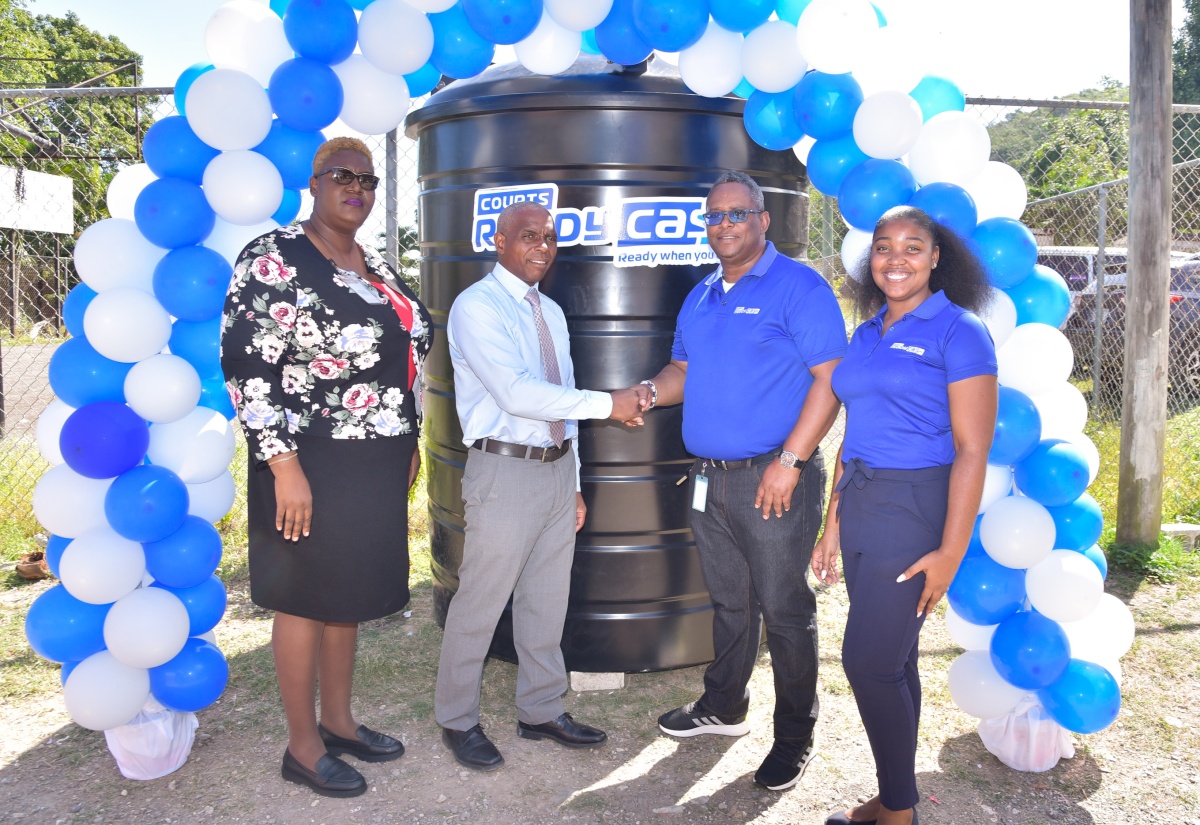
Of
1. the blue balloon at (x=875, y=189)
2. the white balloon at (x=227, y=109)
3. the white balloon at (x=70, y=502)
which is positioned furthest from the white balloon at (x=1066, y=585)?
the white balloon at (x=70, y=502)

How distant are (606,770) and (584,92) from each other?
2528 millimetres

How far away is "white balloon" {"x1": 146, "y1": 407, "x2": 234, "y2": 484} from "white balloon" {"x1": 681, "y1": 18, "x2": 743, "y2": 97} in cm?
216

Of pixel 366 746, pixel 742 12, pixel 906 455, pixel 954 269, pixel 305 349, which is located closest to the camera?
pixel 906 455

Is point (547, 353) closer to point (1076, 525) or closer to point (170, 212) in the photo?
point (170, 212)

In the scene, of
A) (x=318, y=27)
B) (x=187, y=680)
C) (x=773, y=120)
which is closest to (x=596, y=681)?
(x=187, y=680)

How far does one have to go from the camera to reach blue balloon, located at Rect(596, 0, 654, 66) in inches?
130

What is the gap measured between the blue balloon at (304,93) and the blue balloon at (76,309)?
0.95 m

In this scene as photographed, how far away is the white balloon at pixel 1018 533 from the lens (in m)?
2.95

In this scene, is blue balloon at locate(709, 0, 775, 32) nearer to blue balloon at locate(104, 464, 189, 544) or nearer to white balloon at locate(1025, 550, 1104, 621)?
white balloon at locate(1025, 550, 1104, 621)

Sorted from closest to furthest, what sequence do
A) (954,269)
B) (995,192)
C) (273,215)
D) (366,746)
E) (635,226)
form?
1. (954,269)
2. (995,192)
3. (366,746)
4. (273,215)
5. (635,226)

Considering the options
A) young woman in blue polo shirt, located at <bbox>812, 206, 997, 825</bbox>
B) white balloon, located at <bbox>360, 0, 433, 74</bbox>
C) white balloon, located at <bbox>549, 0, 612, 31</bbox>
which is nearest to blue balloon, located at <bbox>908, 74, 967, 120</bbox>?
young woman in blue polo shirt, located at <bbox>812, 206, 997, 825</bbox>

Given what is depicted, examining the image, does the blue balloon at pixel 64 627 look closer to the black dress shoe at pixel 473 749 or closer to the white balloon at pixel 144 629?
the white balloon at pixel 144 629

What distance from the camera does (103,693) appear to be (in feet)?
Answer: 10.1

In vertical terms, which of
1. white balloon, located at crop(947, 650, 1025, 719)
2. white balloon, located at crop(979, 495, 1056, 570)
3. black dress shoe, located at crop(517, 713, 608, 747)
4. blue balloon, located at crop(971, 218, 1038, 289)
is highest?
blue balloon, located at crop(971, 218, 1038, 289)
